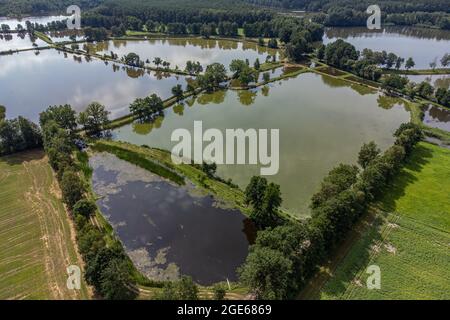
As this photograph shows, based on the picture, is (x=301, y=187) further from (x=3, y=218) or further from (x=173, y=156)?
(x=3, y=218)

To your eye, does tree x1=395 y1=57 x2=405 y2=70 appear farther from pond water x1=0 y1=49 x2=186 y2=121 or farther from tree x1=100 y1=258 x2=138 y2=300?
tree x1=100 y1=258 x2=138 y2=300

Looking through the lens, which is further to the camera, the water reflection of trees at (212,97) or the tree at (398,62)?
the tree at (398,62)

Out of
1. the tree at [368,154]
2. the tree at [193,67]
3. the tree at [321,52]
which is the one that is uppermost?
the tree at [321,52]

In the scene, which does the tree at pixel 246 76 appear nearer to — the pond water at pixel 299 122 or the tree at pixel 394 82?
the pond water at pixel 299 122

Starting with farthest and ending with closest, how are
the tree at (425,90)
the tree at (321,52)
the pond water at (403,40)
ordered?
1. the pond water at (403,40)
2. the tree at (321,52)
3. the tree at (425,90)

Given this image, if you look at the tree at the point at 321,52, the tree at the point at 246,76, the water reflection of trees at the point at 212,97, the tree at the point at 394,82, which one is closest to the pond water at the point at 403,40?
the tree at the point at 321,52

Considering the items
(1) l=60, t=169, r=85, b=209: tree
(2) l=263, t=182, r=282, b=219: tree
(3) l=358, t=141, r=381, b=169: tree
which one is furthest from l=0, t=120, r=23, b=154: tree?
(3) l=358, t=141, r=381, b=169: tree
